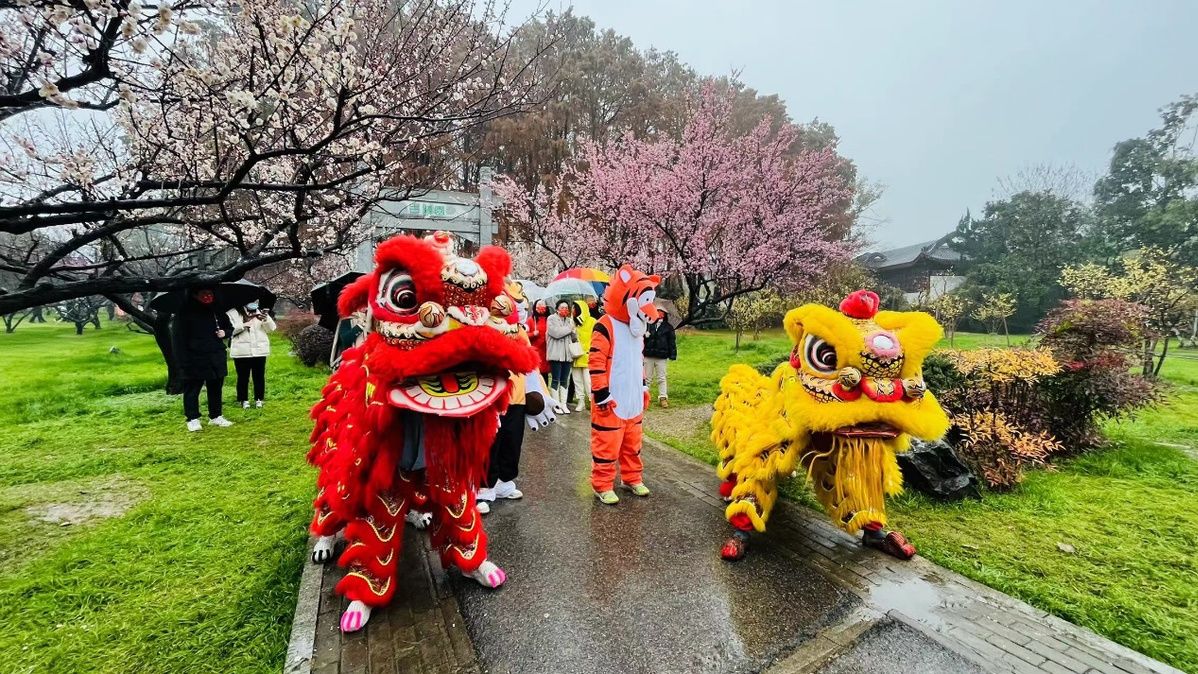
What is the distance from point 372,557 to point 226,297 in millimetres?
5616

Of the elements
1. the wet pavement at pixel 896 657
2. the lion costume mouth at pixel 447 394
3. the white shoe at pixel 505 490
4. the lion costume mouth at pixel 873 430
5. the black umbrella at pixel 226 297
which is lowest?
the white shoe at pixel 505 490

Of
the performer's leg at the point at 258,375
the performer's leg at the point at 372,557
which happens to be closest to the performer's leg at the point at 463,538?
the performer's leg at the point at 372,557

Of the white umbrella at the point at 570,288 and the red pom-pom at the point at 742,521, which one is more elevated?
the white umbrella at the point at 570,288

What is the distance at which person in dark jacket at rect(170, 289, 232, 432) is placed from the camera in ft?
20.1

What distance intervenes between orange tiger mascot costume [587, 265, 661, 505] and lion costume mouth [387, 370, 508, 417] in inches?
63.7

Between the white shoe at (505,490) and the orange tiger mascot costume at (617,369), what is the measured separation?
0.67 m

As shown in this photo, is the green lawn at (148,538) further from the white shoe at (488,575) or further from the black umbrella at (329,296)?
the black umbrella at (329,296)

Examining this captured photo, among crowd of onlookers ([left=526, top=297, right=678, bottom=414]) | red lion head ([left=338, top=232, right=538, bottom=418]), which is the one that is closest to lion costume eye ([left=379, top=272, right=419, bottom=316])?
red lion head ([left=338, top=232, right=538, bottom=418])

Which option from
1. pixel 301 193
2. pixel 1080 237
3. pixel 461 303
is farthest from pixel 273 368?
pixel 1080 237

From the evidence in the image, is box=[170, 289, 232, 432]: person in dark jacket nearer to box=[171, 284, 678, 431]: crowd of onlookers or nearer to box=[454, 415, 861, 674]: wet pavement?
box=[171, 284, 678, 431]: crowd of onlookers

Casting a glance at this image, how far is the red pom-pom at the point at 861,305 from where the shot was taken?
3086mm

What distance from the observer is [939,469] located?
14.0ft

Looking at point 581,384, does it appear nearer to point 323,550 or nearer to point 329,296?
point 329,296

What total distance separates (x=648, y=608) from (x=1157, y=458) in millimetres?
5903
